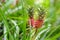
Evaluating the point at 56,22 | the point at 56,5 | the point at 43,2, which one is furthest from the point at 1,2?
the point at 56,5

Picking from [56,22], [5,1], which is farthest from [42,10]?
[56,22]

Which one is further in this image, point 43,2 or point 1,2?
point 43,2

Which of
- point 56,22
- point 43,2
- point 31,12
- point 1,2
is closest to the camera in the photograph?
point 31,12

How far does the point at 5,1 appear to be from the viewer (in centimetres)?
133

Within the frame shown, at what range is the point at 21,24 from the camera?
3.80 feet

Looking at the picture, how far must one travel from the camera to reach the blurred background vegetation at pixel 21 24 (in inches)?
35.9

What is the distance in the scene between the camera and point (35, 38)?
93cm

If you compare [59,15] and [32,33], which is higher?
[32,33]

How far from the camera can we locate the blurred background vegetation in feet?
2.99

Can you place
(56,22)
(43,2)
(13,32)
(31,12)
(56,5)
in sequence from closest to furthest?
(31,12)
(13,32)
(56,22)
(43,2)
(56,5)

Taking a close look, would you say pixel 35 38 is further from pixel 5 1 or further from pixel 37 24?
pixel 5 1

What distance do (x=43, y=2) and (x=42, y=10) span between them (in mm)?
1092

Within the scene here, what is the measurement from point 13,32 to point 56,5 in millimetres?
1350

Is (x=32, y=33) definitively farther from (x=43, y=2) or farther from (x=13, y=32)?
(x=43, y=2)
